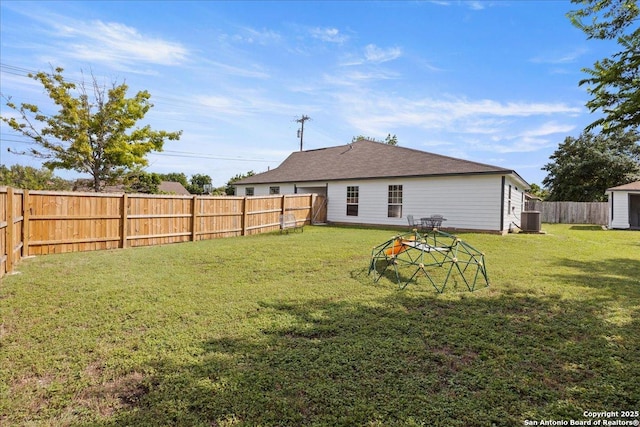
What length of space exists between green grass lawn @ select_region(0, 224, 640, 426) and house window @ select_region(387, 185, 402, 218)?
34.8 ft

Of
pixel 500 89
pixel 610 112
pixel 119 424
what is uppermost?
pixel 500 89

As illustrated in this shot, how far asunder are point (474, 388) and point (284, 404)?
1.47 meters

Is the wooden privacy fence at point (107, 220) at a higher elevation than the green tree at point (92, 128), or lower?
lower

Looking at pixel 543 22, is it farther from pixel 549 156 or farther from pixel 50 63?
pixel 549 156

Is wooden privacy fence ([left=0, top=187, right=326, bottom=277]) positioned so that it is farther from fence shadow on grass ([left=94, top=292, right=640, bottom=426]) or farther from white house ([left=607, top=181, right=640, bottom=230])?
white house ([left=607, top=181, right=640, bottom=230])

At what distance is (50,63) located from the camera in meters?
16.1

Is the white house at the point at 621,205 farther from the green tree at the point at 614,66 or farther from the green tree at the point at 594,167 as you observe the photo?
the green tree at the point at 614,66

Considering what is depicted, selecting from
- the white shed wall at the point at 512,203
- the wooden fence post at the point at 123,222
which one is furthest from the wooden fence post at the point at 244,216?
the white shed wall at the point at 512,203

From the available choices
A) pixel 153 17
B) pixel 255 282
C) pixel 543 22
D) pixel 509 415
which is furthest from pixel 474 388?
pixel 153 17

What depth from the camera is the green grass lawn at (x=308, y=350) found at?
2.21 metres

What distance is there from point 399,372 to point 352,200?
15.6 metres

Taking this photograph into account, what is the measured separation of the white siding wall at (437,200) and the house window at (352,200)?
0.22 m

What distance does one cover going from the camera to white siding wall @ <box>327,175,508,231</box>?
13.7 m

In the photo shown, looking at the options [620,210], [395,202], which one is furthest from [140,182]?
[620,210]
